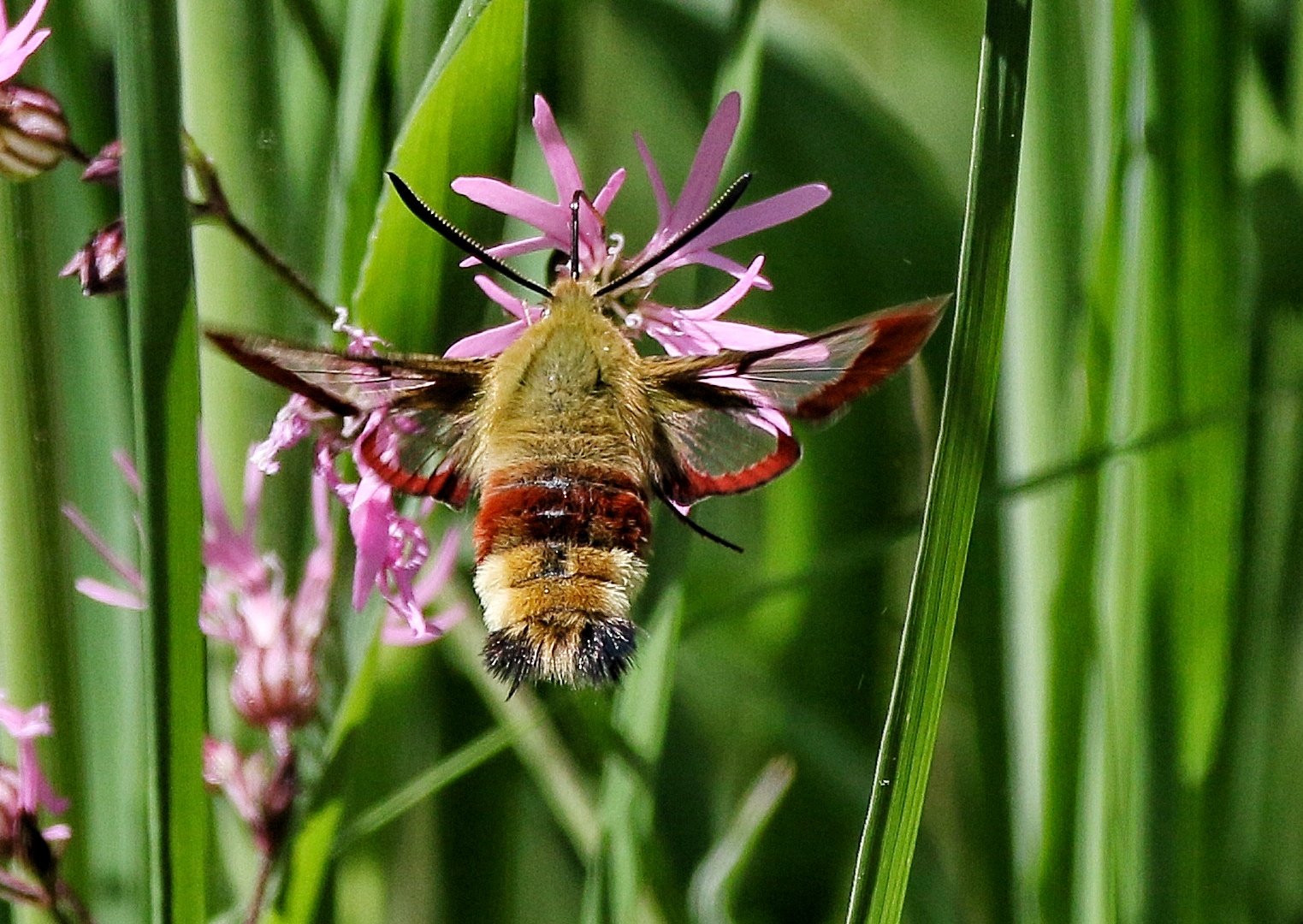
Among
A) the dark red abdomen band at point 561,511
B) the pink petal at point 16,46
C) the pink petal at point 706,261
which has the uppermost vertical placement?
the pink petal at point 16,46

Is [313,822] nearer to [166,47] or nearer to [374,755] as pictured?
[374,755]

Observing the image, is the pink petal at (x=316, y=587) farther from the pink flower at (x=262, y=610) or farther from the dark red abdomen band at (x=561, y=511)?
the dark red abdomen band at (x=561, y=511)

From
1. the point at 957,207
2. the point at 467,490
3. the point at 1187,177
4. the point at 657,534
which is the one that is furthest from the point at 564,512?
the point at 957,207

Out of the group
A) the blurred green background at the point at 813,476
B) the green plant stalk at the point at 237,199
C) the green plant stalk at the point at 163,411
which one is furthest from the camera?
the green plant stalk at the point at 237,199

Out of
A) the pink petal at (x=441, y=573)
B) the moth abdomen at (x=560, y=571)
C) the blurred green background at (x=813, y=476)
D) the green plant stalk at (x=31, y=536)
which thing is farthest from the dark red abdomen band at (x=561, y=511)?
the green plant stalk at (x=31, y=536)

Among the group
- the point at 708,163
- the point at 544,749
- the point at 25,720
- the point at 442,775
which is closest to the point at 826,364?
the point at 708,163

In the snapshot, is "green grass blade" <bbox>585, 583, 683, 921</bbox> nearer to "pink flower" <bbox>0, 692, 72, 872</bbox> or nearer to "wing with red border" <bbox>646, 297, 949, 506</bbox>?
"wing with red border" <bbox>646, 297, 949, 506</bbox>
